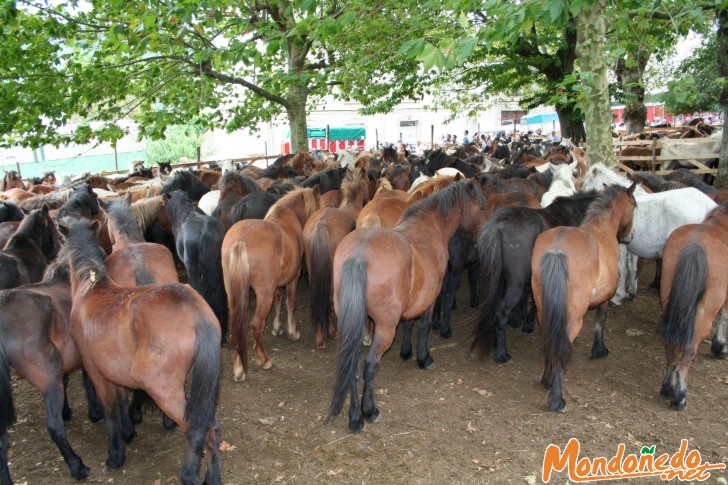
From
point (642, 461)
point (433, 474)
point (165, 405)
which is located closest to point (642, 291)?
point (642, 461)

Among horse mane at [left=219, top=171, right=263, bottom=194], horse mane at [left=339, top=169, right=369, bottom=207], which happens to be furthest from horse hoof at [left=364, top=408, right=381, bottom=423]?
horse mane at [left=219, top=171, right=263, bottom=194]

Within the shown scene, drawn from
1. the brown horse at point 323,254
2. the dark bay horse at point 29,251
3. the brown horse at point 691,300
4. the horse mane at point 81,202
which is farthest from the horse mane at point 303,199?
the brown horse at point 691,300

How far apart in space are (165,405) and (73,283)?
1.32 metres

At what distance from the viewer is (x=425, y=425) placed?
14.5 ft

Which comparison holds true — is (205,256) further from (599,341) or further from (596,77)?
(596,77)

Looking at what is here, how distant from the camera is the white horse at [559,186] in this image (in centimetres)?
763

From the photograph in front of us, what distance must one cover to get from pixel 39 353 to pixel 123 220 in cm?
209

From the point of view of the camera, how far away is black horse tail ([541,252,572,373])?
4.46 m

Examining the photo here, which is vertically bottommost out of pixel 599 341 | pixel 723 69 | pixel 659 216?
pixel 599 341

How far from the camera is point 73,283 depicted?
385cm

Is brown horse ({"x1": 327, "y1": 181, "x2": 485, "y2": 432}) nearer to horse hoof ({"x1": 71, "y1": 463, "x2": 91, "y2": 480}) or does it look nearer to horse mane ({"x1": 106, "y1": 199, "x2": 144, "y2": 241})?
→ horse hoof ({"x1": 71, "y1": 463, "x2": 91, "y2": 480})

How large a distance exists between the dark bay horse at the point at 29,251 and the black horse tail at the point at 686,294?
6.10 meters

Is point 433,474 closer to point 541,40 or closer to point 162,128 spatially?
point 162,128

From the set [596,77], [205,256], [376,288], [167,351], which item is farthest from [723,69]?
[167,351]
